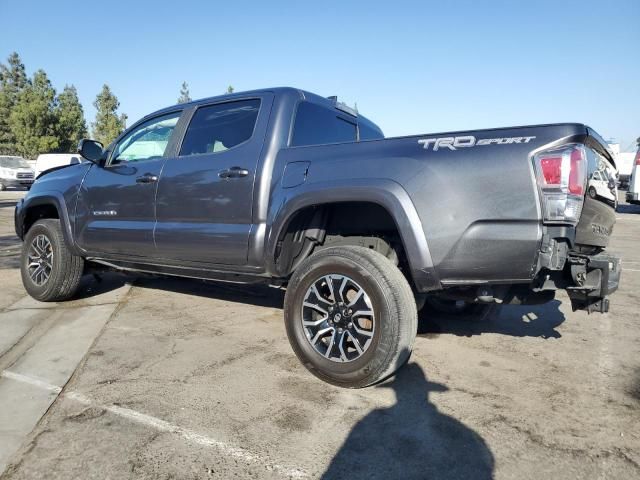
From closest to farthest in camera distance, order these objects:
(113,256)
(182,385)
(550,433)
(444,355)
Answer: (550,433) → (182,385) → (444,355) → (113,256)

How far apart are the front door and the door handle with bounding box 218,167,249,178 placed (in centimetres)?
80

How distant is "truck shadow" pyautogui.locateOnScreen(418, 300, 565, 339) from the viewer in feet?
13.4

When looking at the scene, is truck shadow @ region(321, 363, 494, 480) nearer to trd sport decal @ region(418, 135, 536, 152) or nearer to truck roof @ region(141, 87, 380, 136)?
trd sport decal @ region(418, 135, 536, 152)

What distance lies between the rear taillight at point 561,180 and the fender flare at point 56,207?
4.26 metres

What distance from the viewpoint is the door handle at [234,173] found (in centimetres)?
341

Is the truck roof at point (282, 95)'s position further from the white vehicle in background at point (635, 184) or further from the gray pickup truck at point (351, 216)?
the white vehicle in background at point (635, 184)

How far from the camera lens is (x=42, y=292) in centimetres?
482

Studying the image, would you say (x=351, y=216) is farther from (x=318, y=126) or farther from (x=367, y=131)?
(x=367, y=131)

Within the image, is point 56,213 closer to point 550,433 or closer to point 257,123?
point 257,123

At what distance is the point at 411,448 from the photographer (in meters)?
2.24

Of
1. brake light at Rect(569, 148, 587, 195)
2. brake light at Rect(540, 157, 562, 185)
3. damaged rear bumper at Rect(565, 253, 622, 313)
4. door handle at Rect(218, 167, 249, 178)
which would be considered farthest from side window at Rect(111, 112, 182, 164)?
damaged rear bumper at Rect(565, 253, 622, 313)

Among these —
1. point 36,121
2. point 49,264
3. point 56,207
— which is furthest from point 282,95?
point 36,121

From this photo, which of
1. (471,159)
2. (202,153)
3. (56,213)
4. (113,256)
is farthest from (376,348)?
(56,213)

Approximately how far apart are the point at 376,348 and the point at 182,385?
1240 millimetres
